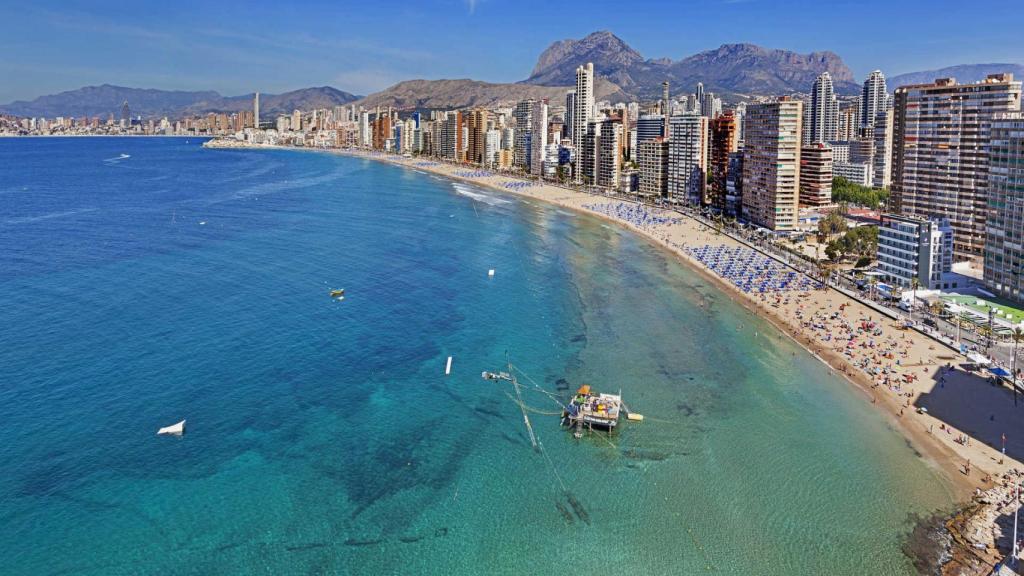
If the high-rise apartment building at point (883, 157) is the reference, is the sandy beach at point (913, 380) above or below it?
below

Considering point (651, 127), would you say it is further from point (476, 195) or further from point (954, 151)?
point (954, 151)

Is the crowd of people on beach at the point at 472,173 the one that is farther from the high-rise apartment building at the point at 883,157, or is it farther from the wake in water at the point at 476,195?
the high-rise apartment building at the point at 883,157

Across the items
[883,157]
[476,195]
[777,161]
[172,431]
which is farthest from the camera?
[476,195]

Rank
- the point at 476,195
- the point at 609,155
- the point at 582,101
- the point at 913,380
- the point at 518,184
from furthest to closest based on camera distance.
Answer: the point at 582,101 → the point at 518,184 → the point at 609,155 → the point at 476,195 → the point at 913,380

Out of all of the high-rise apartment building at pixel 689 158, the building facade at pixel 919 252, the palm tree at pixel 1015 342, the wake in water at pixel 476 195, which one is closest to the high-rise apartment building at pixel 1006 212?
the building facade at pixel 919 252

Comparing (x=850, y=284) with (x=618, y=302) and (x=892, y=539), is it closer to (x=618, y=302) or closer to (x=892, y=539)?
(x=618, y=302)

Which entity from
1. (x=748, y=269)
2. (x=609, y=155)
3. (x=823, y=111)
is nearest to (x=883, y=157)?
(x=609, y=155)
